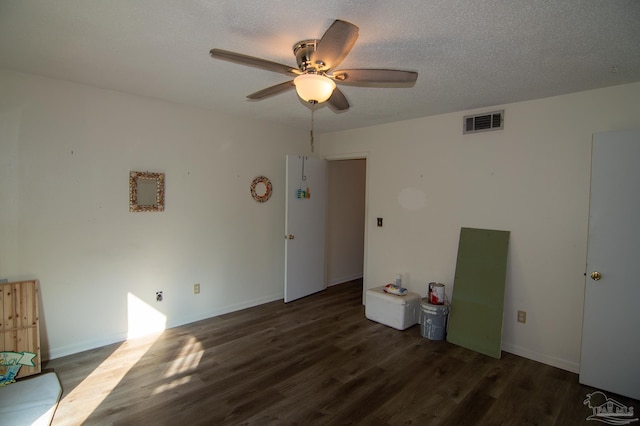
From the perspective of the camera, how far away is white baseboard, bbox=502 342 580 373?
2.87 m

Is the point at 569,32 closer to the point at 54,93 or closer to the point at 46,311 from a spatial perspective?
the point at 54,93

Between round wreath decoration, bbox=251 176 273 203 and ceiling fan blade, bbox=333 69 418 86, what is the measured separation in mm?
2561

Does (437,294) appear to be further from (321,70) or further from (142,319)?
(142,319)

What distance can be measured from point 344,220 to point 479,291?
276cm

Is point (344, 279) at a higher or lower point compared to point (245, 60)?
lower

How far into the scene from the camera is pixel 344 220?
18.7ft

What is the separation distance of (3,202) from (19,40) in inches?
53.0

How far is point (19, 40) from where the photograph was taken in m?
2.11

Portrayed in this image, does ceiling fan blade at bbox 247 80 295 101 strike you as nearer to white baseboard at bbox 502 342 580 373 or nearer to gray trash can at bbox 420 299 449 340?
gray trash can at bbox 420 299 449 340

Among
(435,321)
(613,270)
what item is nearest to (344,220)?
(435,321)

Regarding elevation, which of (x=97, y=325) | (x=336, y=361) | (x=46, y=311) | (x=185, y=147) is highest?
(x=185, y=147)

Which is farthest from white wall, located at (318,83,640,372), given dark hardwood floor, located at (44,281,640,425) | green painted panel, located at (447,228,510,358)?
dark hardwood floor, located at (44,281,640,425)

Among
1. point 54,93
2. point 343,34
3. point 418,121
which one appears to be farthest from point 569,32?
point 54,93

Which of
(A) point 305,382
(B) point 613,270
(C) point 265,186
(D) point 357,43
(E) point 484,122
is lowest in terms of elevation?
(A) point 305,382
